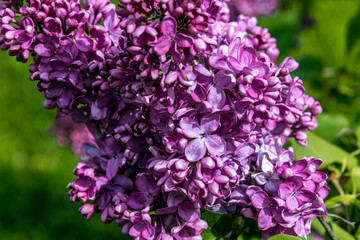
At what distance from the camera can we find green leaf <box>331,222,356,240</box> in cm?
73

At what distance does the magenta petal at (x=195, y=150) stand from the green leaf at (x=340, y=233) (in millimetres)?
333

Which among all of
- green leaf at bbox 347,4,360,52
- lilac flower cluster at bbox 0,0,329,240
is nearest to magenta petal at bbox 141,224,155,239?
lilac flower cluster at bbox 0,0,329,240

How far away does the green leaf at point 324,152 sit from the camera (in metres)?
0.77

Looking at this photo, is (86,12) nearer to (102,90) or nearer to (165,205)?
(102,90)

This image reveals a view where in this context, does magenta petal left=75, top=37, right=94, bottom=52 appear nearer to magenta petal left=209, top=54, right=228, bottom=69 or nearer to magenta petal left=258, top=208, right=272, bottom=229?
magenta petal left=209, top=54, right=228, bottom=69

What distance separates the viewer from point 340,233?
2.44ft

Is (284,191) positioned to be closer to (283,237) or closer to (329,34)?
(283,237)

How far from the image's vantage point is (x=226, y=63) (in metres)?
0.56

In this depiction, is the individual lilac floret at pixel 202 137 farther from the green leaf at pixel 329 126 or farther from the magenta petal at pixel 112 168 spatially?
the green leaf at pixel 329 126

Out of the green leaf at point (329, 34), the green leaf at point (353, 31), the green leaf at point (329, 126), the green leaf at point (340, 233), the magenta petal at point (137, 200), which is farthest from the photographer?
the green leaf at point (329, 34)

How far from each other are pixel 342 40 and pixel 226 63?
171cm

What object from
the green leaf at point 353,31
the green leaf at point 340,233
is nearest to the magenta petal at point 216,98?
the green leaf at point 340,233

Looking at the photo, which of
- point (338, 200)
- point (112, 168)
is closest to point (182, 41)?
point (112, 168)

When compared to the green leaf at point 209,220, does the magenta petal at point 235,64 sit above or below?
above
